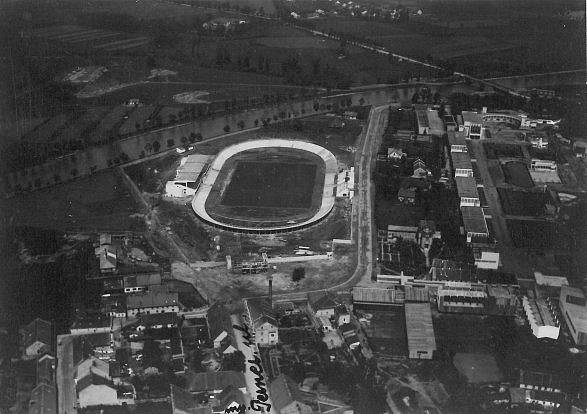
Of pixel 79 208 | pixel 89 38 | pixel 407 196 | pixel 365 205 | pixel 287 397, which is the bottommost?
pixel 79 208

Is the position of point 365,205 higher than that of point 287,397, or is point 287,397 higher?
point 287,397

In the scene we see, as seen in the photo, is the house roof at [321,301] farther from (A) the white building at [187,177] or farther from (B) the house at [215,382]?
(A) the white building at [187,177]

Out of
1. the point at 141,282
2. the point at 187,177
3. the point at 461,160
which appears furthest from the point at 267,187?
the point at 141,282

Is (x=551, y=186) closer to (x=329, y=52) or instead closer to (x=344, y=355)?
(x=344, y=355)

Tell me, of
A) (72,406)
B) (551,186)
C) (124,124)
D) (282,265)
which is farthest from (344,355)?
(124,124)

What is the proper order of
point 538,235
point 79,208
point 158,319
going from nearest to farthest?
point 158,319 → point 538,235 → point 79,208

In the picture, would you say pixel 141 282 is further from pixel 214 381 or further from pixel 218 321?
pixel 214 381
